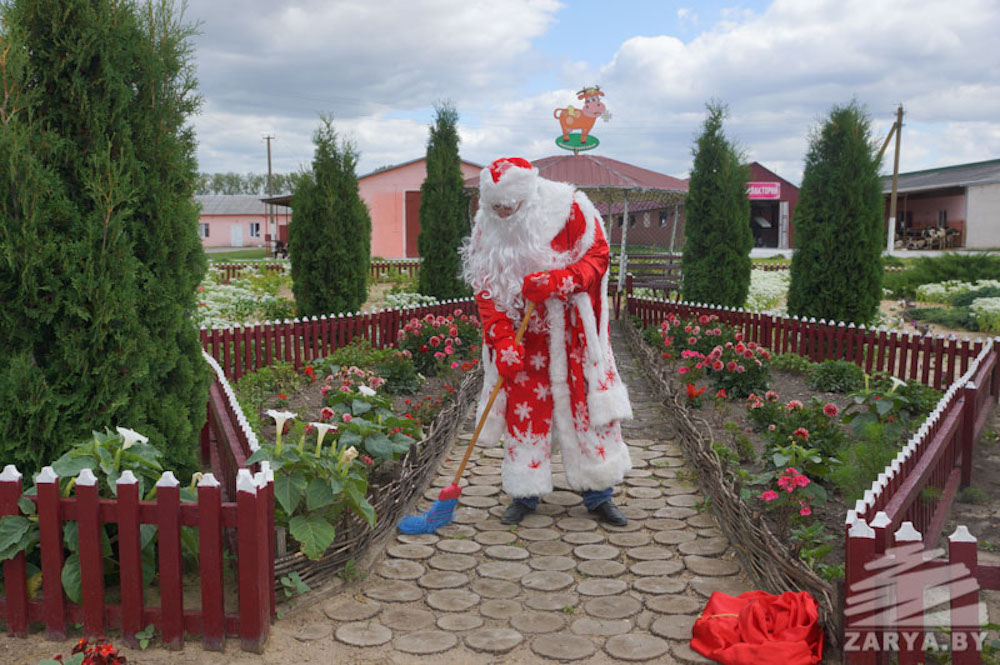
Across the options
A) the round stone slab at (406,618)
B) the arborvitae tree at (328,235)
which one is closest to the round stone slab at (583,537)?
the round stone slab at (406,618)

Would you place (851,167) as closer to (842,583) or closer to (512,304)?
(512,304)

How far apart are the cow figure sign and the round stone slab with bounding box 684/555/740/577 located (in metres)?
12.2

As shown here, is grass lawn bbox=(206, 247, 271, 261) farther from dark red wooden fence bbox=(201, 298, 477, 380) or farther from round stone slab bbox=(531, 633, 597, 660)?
round stone slab bbox=(531, 633, 597, 660)

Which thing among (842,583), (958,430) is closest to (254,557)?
(842,583)

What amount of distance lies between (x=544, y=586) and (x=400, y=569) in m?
0.73

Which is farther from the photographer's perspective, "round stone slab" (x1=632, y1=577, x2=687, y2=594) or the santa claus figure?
the santa claus figure

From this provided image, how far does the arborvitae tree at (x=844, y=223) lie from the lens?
10070 mm

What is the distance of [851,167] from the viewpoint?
33.1 ft

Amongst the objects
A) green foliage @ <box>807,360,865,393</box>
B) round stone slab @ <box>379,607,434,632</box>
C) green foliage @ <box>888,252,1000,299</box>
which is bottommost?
round stone slab @ <box>379,607,434,632</box>

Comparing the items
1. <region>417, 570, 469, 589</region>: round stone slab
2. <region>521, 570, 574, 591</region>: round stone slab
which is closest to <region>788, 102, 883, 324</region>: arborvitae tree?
<region>521, 570, 574, 591</region>: round stone slab

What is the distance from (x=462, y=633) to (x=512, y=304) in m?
1.84

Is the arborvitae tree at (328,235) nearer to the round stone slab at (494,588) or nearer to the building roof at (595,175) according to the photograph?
the building roof at (595,175)

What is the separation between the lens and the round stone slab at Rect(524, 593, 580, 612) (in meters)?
3.44

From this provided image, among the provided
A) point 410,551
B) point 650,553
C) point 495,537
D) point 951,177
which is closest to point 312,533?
point 410,551
